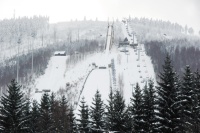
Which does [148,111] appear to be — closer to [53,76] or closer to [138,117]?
[138,117]

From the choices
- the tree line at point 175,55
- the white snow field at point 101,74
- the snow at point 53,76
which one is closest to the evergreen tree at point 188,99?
the white snow field at point 101,74

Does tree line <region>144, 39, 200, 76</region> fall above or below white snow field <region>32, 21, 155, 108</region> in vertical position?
above

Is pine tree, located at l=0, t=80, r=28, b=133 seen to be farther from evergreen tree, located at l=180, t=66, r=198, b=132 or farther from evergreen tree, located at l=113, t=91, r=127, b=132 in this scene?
evergreen tree, located at l=180, t=66, r=198, b=132

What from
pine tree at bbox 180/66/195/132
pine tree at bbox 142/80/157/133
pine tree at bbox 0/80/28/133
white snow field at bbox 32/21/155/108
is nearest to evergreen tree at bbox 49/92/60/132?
pine tree at bbox 0/80/28/133

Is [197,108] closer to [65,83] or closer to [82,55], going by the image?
[65,83]

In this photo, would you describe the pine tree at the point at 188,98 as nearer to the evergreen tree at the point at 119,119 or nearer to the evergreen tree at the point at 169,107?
the evergreen tree at the point at 169,107
